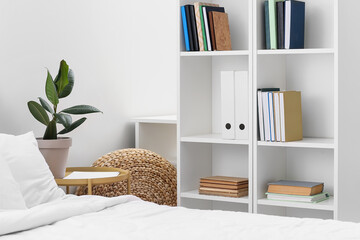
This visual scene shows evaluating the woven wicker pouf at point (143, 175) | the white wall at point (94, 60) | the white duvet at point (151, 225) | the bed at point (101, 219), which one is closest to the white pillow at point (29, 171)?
the bed at point (101, 219)

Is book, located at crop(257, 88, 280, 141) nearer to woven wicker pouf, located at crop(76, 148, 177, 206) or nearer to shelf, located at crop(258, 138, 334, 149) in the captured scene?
shelf, located at crop(258, 138, 334, 149)

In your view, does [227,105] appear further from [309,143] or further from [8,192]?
[8,192]

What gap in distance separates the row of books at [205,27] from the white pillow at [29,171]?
1111mm

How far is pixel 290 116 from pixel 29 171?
1.29 m

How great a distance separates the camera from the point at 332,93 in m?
3.17

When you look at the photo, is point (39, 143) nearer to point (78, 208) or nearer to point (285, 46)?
point (78, 208)

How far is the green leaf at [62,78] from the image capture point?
2.96m

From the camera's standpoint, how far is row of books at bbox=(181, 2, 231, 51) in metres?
3.22

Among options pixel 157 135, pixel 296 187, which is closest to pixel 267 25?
pixel 296 187

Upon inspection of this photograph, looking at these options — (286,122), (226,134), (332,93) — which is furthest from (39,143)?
(332,93)

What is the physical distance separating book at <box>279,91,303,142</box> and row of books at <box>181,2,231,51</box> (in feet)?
1.45

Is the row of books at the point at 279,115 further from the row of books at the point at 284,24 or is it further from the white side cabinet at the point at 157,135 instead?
the white side cabinet at the point at 157,135

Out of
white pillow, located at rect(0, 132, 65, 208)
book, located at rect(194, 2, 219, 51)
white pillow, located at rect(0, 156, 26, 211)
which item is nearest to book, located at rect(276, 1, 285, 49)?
book, located at rect(194, 2, 219, 51)

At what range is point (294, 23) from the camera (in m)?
3.04
